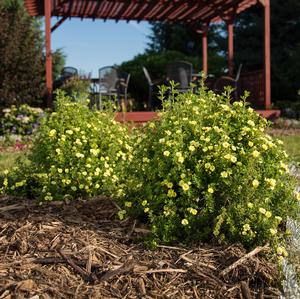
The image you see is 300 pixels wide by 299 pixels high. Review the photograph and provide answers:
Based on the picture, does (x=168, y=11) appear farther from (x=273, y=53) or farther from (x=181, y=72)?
(x=273, y=53)

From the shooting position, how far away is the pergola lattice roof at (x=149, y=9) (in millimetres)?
12031

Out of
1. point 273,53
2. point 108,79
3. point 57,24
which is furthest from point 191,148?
point 273,53

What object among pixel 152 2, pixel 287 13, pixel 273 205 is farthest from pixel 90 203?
pixel 287 13

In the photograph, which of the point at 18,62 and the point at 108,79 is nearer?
the point at 18,62

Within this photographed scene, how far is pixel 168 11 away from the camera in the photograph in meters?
13.2

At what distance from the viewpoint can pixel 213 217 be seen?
8.16 feet

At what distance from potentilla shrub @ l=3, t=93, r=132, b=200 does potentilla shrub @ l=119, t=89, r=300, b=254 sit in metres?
0.66

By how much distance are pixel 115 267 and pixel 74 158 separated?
131 centimetres

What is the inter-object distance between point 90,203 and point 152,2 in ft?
29.8

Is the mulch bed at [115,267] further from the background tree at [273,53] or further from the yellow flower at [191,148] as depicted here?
the background tree at [273,53]

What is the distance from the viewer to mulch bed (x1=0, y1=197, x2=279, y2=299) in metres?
2.08

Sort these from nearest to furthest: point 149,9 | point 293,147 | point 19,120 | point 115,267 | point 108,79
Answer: point 115,267, point 293,147, point 19,120, point 108,79, point 149,9

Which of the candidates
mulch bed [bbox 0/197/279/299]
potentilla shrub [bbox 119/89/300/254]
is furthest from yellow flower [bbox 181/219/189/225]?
mulch bed [bbox 0/197/279/299]

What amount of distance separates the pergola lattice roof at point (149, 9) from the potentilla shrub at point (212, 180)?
30.2 feet
